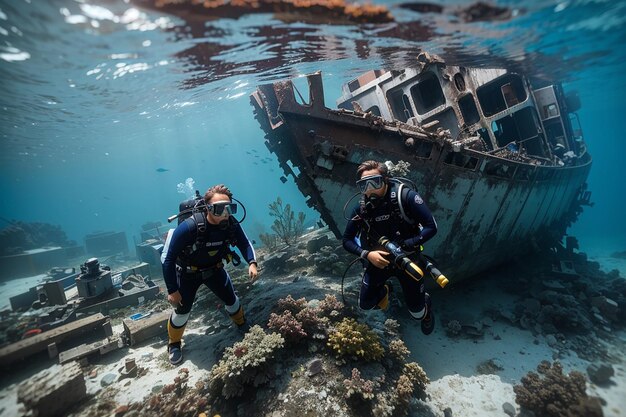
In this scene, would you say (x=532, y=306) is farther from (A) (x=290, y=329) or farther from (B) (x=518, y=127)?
(A) (x=290, y=329)

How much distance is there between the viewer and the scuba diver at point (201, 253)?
443cm

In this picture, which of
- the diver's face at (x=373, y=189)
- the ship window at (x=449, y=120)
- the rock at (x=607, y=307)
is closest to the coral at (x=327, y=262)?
the diver's face at (x=373, y=189)

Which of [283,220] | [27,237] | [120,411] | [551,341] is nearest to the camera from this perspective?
[120,411]

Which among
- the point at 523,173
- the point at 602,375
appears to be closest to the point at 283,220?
the point at 523,173

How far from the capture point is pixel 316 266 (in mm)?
9867

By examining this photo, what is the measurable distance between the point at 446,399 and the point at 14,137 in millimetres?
28549

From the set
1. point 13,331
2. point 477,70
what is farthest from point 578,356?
point 13,331

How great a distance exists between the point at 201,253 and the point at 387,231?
3.25m

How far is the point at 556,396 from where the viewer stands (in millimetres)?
5051

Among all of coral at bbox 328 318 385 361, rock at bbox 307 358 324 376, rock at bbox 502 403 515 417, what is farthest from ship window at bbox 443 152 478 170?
rock at bbox 307 358 324 376

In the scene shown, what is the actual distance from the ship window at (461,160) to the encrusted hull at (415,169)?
0.07 ft

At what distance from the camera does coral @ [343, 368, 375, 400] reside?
13.9 ft

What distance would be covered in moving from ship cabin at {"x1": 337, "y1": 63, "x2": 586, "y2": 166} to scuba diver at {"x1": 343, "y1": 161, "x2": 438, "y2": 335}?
15.9 feet

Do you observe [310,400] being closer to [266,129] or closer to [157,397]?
[157,397]
